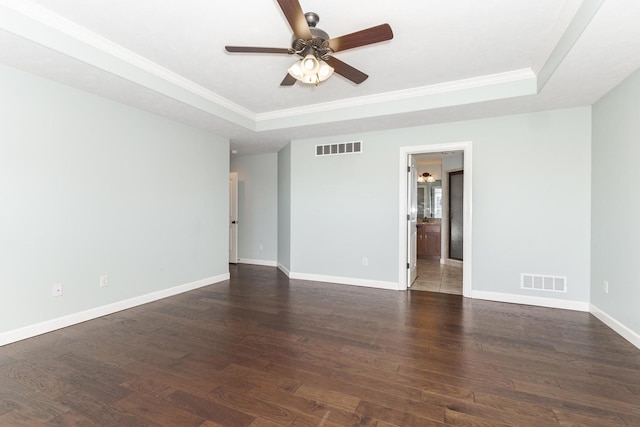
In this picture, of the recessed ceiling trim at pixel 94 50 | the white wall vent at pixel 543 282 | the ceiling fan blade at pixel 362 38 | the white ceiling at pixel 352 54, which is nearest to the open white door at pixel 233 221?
the white ceiling at pixel 352 54

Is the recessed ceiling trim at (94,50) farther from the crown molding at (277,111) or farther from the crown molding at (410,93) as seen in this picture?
the crown molding at (410,93)

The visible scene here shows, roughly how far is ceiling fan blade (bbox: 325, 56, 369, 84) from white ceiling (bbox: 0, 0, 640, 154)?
0.32 metres

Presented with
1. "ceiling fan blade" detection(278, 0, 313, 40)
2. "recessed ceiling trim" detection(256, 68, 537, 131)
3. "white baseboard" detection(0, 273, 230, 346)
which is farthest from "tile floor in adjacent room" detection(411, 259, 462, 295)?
"ceiling fan blade" detection(278, 0, 313, 40)

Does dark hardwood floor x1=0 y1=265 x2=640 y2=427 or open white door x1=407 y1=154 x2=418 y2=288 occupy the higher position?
open white door x1=407 y1=154 x2=418 y2=288

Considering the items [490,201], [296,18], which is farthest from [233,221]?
[296,18]

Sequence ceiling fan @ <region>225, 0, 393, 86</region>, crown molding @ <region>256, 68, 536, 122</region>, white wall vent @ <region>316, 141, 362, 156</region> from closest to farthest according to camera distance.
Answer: ceiling fan @ <region>225, 0, 393, 86</region>, crown molding @ <region>256, 68, 536, 122</region>, white wall vent @ <region>316, 141, 362, 156</region>

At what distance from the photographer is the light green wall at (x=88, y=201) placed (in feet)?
8.96

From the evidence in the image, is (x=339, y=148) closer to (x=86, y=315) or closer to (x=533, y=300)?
(x=533, y=300)

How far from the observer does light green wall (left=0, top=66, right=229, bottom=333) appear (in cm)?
273

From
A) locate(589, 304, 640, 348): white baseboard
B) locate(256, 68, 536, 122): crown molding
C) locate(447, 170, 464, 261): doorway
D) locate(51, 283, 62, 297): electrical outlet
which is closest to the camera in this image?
locate(589, 304, 640, 348): white baseboard

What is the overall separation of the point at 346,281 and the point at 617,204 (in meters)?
3.35

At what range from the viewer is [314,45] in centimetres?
218

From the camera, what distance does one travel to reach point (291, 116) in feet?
14.5

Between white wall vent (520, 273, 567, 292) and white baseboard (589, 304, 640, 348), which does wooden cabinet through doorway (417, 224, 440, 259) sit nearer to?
white wall vent (520, 273, 567, 292)
